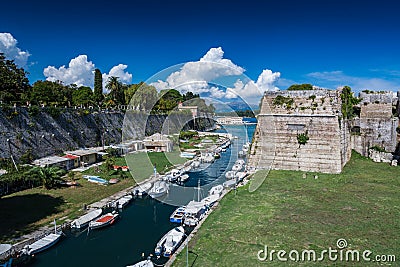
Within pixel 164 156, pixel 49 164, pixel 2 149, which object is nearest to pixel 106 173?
pixel 49 164

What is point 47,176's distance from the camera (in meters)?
15.0

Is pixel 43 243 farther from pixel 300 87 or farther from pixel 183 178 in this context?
pixel 300 87

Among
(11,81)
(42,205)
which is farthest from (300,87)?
(11,81)

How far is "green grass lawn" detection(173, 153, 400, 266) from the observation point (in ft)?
24.3

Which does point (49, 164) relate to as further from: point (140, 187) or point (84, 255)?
point (84, 255)

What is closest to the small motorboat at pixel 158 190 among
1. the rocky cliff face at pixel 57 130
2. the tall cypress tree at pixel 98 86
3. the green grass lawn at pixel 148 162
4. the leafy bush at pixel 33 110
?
the green grass lawn at pixel 148 162

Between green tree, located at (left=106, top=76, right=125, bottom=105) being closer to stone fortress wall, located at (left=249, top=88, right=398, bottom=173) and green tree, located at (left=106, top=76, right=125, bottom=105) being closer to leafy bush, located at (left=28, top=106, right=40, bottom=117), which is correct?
leafy bush, located at (left=28, top=106, right=40, bottom=117)

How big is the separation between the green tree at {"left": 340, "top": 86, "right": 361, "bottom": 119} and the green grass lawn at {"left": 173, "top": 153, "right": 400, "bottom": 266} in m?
6.04

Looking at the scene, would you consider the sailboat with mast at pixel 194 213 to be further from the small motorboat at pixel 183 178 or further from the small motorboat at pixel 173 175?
the small motorboat at pixel 183 178

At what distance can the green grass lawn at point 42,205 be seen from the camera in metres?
10.5

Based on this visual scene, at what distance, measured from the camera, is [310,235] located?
8.09m

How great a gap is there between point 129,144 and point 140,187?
11981mm

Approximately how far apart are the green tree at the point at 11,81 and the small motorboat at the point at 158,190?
15985 millimetres

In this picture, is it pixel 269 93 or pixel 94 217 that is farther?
pixel 269 93
